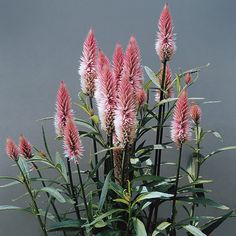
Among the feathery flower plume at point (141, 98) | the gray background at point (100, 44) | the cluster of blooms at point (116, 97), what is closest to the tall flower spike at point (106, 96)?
the cluster of blooms at point (116, 97)

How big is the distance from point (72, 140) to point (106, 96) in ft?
0.48

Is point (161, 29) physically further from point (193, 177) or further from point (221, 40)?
point (221, 40)

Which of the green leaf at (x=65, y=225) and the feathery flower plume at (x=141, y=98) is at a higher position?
the feathery flower plume at (x=141, y=98)

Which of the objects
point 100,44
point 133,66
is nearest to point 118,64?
point 133,66

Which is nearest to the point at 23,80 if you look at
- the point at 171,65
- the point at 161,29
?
the point at 171,65

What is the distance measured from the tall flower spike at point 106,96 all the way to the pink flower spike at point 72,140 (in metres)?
Result: 0.09

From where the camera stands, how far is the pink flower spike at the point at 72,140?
109 centimetres

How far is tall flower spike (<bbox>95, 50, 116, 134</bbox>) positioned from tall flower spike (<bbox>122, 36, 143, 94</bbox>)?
0.06m

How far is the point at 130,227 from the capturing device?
1.29 m

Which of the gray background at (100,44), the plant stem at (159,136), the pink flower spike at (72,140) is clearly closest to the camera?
the pink flower spike at (72,140)

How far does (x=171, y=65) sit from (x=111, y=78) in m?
0.84

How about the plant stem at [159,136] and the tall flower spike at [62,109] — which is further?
the plant stem at [159,136]

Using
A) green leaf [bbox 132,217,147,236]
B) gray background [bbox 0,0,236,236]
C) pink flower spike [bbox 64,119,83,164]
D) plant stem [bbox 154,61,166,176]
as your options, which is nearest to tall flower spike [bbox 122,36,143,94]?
plant stem [bbox 154,61,166,176]

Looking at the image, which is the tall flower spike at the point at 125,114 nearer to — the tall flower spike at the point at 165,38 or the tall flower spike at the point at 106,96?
the tall flower spike at the point at 106,96
